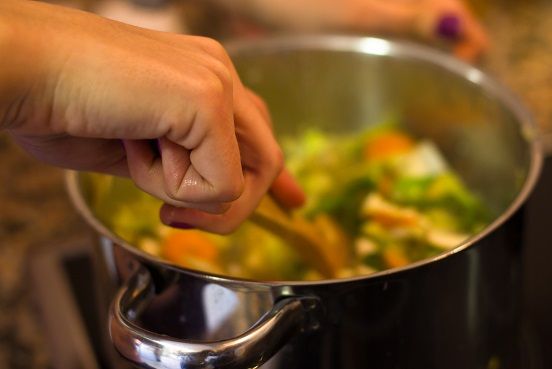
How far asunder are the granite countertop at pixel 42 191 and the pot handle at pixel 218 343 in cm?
34

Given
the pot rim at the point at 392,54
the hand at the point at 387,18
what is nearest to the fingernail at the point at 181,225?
the pot rim at the point at 392,54

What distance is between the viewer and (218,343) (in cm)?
52

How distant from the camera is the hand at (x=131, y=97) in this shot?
43 centimetres

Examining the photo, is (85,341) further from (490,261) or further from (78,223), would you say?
(490,261)

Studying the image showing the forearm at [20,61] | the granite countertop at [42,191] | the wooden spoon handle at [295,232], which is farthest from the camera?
the granite countertop at [42,191]

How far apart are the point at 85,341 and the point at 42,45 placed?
17.2 inches

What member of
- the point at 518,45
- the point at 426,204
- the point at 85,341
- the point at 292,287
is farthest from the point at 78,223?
the point at 518,45

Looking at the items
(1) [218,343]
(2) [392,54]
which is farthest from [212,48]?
(2) [392,54]

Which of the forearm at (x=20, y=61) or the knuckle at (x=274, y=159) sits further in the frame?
the knuckle at (x=274, y=159)

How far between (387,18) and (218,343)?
1.92 feet

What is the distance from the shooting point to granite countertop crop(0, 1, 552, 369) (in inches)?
34.7

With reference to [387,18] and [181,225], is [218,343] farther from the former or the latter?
[387,18]

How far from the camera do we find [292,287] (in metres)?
0.54

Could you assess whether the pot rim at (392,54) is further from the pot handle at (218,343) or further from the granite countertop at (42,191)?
the granite countertop at (42,191)
